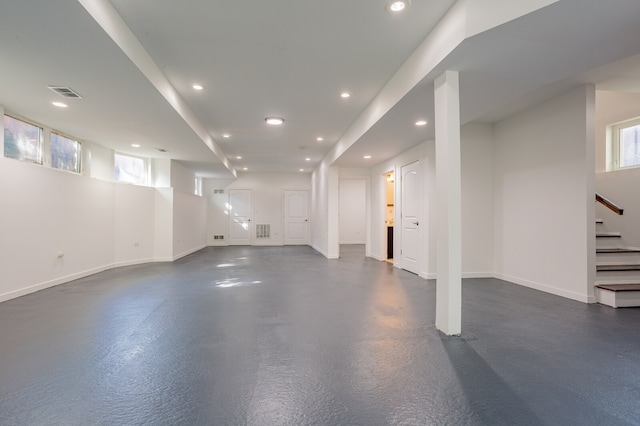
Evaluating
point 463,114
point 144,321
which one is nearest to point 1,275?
point 144,321

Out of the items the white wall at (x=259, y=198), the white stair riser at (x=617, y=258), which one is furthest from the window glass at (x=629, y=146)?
the white wall at (x=259, y=198)

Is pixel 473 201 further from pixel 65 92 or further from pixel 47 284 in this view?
pixel 47 284

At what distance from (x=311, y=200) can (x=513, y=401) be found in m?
10.2

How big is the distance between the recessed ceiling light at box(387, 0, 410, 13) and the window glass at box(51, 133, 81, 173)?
5.62m

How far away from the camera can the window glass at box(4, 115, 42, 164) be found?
14.0ft

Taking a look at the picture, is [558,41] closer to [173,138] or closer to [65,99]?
[65,99]

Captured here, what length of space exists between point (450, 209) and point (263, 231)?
961 cm

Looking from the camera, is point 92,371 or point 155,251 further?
point 155,251

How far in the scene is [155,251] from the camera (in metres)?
7.27

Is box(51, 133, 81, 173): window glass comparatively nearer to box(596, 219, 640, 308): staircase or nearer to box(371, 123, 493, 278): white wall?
box(371, 123, 493, 278): white wall

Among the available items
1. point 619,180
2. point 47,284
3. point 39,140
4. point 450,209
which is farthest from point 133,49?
point 619,180

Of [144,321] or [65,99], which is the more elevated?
[65,99]

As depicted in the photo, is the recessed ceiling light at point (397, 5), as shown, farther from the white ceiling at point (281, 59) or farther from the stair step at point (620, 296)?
the stair step at point (620, 296)

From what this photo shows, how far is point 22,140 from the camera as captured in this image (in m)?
4.49
